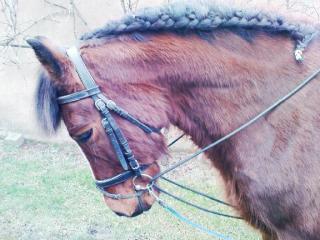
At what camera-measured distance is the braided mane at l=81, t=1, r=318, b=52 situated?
2236 millimetres

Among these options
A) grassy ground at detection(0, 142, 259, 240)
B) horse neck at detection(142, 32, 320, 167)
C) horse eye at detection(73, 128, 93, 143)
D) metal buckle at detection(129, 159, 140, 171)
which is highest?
horse neck at detection(142, 32, 320, 167)

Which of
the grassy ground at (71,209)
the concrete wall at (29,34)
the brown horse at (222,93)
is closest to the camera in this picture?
the brown horse at (222,93)

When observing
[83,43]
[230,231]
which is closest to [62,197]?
[230,231]

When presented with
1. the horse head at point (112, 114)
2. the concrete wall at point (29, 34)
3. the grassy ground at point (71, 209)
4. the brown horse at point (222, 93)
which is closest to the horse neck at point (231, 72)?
the brown horse at point (222, 93)

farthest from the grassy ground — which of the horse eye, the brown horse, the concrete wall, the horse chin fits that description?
the horse eye

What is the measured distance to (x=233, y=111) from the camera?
2.29m

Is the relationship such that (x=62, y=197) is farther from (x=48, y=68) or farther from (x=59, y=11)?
(x=48, y=68)

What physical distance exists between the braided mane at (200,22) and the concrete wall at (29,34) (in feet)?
15.0

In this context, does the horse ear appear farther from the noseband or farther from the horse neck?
the horse neck

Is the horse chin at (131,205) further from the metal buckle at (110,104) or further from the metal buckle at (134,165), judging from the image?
the metal buckle at (110,104)

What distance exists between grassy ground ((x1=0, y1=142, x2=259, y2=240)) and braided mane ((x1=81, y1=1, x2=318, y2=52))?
207 centimetres

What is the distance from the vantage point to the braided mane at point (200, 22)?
224cm

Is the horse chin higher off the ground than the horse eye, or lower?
lower

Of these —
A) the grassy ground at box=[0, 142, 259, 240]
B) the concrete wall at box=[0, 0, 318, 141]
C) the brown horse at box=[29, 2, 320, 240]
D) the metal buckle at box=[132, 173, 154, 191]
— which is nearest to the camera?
the brown horse at box=[29, 2, 320, 240]
